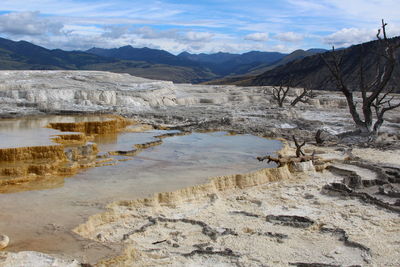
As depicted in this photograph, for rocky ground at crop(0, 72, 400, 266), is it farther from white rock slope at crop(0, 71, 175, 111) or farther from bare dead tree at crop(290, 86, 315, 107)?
white rock slope at crop(0, 71, 175, 111)

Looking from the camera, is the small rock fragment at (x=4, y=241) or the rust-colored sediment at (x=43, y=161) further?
the rust-colored sediment at (x=43, y=161)

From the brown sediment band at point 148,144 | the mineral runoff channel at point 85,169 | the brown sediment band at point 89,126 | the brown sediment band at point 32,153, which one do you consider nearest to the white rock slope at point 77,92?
the brown sediment band at point 89,126

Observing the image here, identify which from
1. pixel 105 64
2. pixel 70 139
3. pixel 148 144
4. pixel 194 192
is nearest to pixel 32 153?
pixel 70 139

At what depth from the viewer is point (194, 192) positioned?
655 cm

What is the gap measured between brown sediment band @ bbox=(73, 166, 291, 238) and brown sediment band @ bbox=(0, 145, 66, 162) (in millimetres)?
2613

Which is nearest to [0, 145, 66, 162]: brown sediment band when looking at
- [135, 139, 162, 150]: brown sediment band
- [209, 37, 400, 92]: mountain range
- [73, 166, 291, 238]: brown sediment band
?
[135, 139, 162, 150]: brown sediment band

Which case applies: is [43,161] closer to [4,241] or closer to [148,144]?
[148,144]

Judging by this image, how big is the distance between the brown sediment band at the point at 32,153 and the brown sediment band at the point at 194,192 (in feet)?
8.57

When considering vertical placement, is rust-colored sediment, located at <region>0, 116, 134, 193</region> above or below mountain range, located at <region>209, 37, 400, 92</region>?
below

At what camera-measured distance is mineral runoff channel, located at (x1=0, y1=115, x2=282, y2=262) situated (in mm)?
4758

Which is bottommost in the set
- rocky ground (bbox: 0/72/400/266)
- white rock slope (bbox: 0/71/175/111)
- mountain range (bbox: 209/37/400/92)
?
rocky ground (bbox: 0/72/400/266)

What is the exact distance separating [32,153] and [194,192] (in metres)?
3.19

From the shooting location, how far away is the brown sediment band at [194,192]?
208 inches

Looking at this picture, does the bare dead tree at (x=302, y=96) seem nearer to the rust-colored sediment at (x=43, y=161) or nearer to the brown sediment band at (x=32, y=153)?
the rust-colored sediment at (x=43, y=161)
